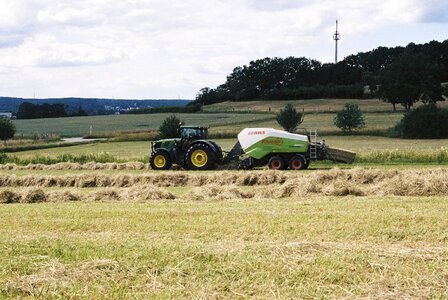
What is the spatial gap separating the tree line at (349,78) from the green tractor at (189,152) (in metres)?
52.8

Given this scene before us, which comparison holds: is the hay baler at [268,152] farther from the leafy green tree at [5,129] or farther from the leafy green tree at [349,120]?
the leafy green tree at [5,129]

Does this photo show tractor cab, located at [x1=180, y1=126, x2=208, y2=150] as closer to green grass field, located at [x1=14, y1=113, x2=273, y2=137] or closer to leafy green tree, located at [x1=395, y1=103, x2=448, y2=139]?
leafy green tree, located at [x1=395, y1=103, x2=448, y2=139]

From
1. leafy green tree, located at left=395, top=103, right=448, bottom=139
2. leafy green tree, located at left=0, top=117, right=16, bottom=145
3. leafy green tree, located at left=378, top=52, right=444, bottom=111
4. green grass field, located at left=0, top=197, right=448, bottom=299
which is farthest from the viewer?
leafy green tree, located at left=378, top=52, right=444, bottom=111

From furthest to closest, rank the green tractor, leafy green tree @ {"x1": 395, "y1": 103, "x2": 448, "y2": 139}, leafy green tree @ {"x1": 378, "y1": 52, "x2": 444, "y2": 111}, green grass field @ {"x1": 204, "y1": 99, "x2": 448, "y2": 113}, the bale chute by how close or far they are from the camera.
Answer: green grass field @ {"x1": 204, "y1": 99, "x2": 448, "y2": 113} < leafy green tree @ {"x1": 378, "y1": 52, "x2": 444, "y2": 111} < leafy green tree @ {"x1": 395, "y1": 103, "x2": 448, "y2": 139} < the bale chute < the green tractor

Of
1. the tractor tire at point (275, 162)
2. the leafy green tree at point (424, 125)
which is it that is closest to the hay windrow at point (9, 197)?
the tractor tire at point (275, 162)

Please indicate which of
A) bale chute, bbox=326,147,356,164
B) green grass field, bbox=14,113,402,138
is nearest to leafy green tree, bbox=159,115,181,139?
green grass field, bbox=14,113,402,138

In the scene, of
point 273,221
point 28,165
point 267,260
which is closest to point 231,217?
point 273,221

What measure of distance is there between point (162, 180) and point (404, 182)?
29.5 ft

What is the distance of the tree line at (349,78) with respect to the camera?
76.7m

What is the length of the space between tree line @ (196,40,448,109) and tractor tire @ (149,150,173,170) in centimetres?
5323

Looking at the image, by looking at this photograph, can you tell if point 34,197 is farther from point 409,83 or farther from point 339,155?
point 409,83

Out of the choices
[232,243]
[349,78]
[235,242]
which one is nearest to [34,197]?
[235,242]

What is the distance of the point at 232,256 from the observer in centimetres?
667

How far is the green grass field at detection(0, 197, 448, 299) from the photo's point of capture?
555cm
